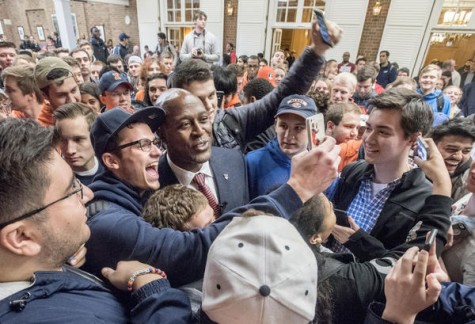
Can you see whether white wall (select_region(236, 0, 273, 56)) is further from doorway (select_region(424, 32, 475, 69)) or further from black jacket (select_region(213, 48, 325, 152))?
black jacket (select_region(213, 48, 325, 152))

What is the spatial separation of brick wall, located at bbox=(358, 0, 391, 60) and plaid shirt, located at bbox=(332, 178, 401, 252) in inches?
311

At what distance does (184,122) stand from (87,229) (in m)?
0.83

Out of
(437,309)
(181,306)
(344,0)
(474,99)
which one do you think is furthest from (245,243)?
(344,0)

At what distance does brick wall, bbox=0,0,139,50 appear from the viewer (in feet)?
44.2

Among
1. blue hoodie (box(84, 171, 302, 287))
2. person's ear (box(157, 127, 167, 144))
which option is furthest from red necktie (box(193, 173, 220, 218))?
blue hoodie (box(84, 171, 302, 287))

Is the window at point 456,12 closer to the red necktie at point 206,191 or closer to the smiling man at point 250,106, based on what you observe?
the smiling man at point 250,106

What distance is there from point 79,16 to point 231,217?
→ 17734mm

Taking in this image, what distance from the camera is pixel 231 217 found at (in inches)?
43.7

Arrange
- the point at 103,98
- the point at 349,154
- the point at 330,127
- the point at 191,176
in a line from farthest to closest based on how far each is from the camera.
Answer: the point at 103,98 < the point at 330,127 < the point at 349,154 < the point at 191,176

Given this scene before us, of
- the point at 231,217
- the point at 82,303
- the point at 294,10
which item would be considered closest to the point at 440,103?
the point at 231,217

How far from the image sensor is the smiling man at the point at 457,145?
7.01 feet

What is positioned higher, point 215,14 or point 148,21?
point 215,14

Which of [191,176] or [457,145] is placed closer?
[191,176]

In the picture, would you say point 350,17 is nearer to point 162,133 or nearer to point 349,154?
point 349,154
